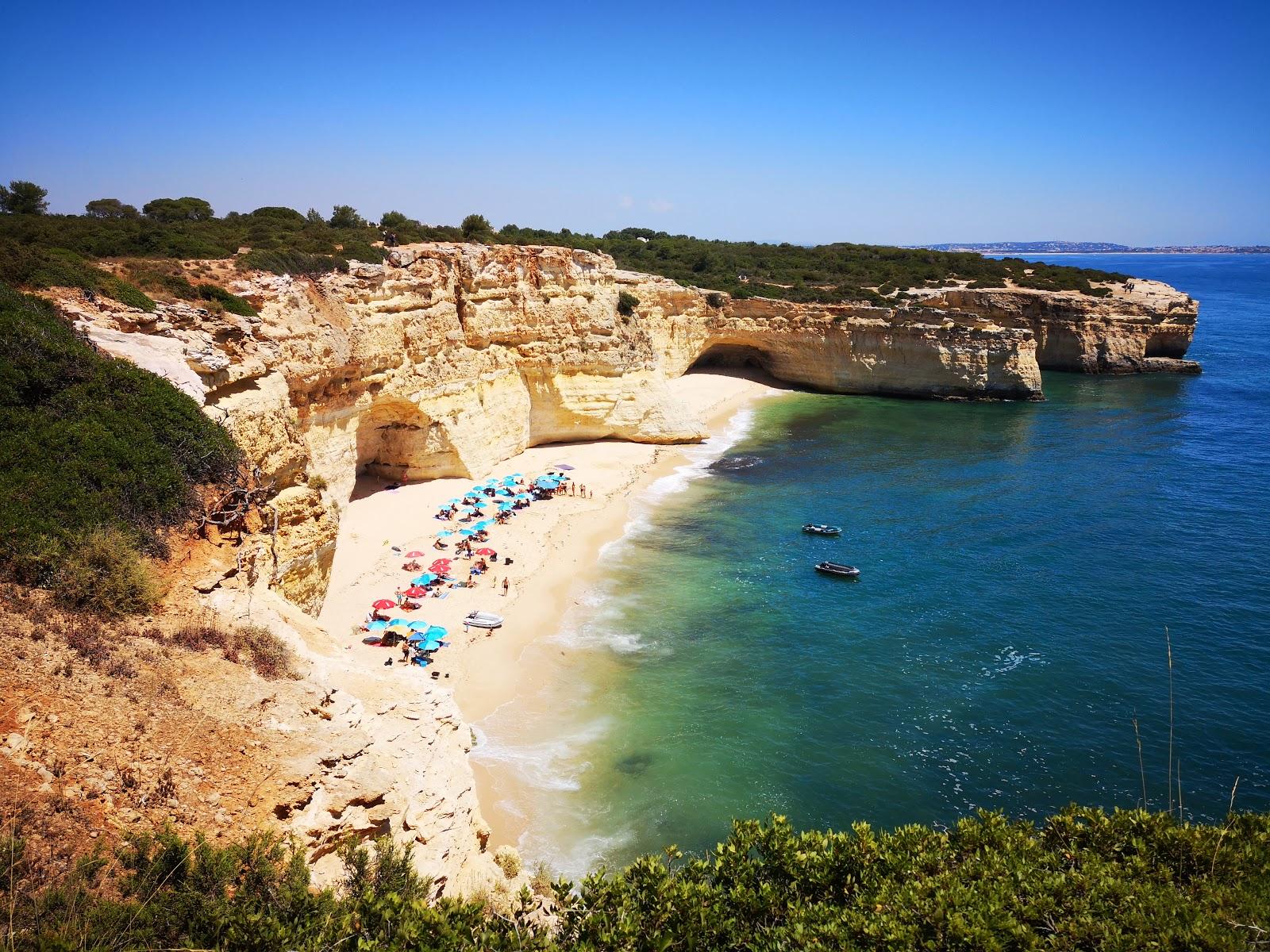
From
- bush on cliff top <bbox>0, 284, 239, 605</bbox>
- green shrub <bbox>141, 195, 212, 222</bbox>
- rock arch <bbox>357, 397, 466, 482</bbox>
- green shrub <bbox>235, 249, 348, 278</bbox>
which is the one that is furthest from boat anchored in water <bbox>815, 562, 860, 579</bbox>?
green shrub <bbox>141, 195, 212, 222</bbox>

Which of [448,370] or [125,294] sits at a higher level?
[125,294]

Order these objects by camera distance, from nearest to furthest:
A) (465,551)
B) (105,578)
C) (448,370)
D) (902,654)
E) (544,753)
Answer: (105,578)
(544,753)
(902,654)
(465,551)
(448,370)

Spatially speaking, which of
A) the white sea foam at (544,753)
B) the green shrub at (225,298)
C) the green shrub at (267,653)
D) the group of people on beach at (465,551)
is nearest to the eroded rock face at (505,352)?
the green shrub at (225,298)

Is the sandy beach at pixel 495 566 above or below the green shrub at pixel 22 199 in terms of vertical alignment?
below

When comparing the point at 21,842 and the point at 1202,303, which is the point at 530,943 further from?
the point at 1202,303

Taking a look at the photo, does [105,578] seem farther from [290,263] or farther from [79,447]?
[290,263]

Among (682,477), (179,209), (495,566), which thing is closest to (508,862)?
(495,566)

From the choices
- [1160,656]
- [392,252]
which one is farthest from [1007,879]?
[392,252]

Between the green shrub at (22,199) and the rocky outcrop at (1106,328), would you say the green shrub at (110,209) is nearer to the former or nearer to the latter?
the green shrub at (22,199)
